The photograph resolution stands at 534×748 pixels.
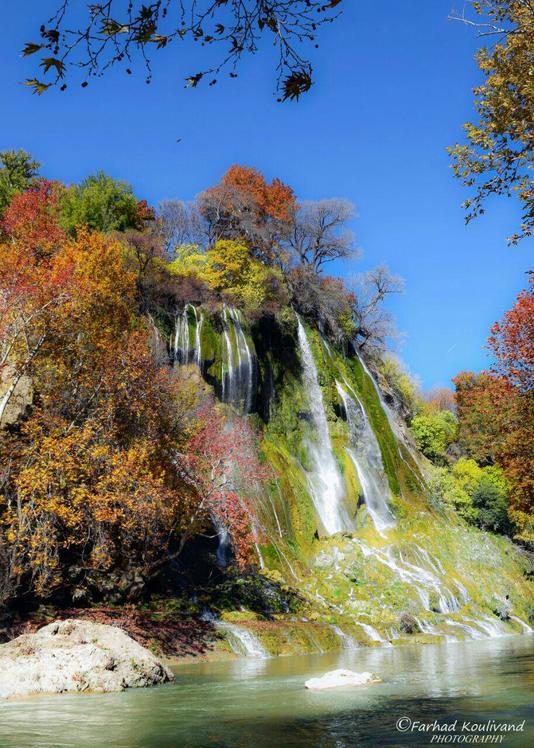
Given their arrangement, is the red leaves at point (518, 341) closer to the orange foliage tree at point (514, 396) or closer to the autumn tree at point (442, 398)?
the orange foliage tree at point (514, 396)

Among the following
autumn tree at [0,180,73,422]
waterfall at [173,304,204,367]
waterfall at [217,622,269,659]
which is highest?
waterfall at [173,304,204,367]

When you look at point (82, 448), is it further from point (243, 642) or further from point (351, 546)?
point (351, 546)

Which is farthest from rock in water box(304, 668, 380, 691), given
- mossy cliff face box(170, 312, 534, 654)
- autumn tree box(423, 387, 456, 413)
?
autumn tree box(423, 387, 456, 413)

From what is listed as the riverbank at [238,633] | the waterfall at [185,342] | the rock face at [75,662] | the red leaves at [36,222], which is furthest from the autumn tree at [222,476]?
the red leaves at [36,222]

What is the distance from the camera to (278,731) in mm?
8609

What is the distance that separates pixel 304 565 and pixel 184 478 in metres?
10.7

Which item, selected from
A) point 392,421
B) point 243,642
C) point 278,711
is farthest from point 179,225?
point 278,711

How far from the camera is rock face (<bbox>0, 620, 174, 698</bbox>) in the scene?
40.6 feet

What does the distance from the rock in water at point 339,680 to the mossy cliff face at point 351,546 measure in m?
8.56

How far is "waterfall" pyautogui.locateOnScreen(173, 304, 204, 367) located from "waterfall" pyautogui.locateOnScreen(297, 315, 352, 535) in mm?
9079

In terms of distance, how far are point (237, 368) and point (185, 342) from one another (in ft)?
11.2

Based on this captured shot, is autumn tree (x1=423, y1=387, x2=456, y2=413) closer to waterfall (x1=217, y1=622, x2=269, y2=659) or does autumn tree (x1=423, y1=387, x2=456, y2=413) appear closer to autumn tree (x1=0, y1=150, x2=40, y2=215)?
autumn tree (x1=0, y1=150, x2=40, y2=215)

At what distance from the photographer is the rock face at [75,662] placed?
40.6 feet

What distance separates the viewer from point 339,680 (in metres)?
13.1
